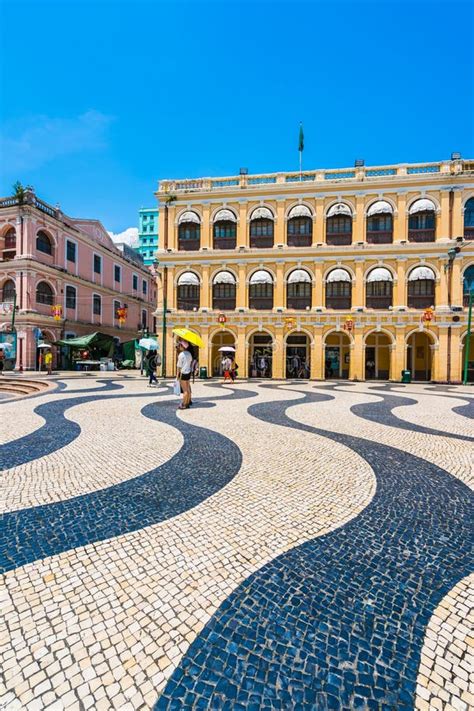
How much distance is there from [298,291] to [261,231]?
501 cm

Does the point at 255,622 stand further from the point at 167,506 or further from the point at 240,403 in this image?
the point at 240,403

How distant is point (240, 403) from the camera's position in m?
11.2

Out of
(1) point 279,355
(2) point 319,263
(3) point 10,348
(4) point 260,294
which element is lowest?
(1) point 279,355

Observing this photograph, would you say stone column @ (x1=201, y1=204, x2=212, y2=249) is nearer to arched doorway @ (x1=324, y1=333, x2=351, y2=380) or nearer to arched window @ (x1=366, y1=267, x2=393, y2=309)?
arched window @ (x1=366, y1=267, x2=393, y2=309)

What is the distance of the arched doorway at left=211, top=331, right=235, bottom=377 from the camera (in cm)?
2542

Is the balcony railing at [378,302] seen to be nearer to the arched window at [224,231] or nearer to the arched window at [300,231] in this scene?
the arched window at [300,231]

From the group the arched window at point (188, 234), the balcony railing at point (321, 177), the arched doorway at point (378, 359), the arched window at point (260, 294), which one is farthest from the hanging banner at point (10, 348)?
the arched doorway at point (378, 359)

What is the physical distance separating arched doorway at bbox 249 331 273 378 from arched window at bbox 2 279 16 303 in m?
20.2

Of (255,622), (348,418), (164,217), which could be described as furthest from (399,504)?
(164,217)

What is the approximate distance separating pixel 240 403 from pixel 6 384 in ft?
45.6

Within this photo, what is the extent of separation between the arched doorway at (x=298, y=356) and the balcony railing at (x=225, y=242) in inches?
302

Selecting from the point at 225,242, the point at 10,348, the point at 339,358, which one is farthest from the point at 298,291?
the point at 10,348

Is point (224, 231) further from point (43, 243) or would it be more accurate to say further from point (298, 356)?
point (43, 243)

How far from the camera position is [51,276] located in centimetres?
2950
